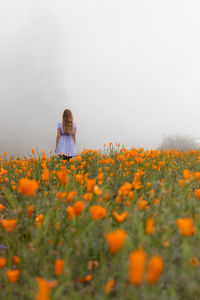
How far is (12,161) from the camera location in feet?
18.4

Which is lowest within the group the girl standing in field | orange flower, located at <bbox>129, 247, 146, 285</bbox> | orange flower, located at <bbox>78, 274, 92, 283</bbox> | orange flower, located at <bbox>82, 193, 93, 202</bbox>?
orange flower, located at <bbox>78, 274, 92, 283</bbox>

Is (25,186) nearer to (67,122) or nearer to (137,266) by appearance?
(137,266)

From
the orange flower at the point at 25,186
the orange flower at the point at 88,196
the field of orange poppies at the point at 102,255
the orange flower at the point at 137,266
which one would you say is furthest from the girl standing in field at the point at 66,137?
the orange flower at the point at 137,266

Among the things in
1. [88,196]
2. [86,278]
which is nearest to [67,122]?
[88,196]

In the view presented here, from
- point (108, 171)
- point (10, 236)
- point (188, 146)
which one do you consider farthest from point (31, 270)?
point (188, 146)

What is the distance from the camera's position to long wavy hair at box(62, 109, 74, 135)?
22.5ft

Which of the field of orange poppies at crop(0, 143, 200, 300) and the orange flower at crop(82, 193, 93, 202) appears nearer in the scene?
the field of orange poppies at crop(0, 143, 200, 300)

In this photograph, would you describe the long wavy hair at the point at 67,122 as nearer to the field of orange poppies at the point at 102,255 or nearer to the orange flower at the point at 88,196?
the field of orange poppies at the point at 102,255

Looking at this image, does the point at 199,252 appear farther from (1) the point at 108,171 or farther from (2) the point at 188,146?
(2) the point at 188,146

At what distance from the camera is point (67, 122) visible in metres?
6.95

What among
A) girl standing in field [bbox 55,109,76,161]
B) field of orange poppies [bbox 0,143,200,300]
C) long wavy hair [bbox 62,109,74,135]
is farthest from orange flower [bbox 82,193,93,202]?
long wavy hair [bbox 62,109,74,135]

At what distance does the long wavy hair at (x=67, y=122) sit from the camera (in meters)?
6.86

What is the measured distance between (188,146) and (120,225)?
21.1m

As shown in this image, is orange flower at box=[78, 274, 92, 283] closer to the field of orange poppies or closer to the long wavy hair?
the field of orange poppies
